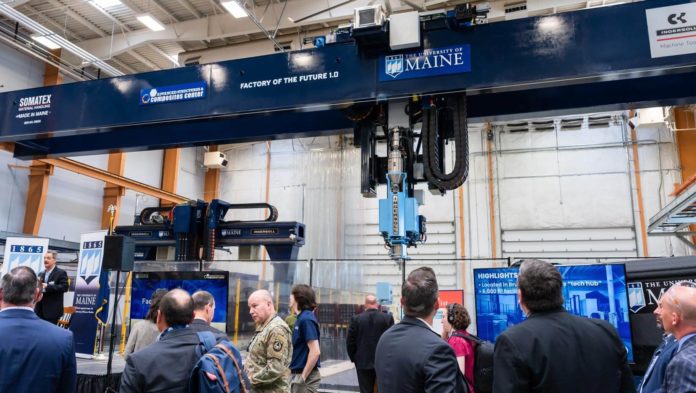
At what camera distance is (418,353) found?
2254 millimetres

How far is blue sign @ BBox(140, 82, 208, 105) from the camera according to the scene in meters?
5.71

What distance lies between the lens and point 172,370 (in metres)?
2.56

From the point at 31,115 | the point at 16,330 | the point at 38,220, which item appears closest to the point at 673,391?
the point at 16,330

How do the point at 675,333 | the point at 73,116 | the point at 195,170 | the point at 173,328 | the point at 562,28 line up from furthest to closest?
the point at 195,170, the point at 73,116, the point at 562,28, the point at 173,328, the point at 675,333

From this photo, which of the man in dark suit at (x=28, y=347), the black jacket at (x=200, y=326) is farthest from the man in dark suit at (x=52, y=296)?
the black jacket at (x=200, y=326)

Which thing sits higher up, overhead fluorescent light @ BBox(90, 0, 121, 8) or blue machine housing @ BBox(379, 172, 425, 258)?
overhead fluorescent light @ BBox(90, 0, 121, 8)

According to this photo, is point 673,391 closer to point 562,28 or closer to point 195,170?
point 562,28

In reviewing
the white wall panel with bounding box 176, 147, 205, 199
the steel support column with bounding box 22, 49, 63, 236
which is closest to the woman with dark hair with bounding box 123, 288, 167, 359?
the steel support column with bounding box 22, 49, 63, 236

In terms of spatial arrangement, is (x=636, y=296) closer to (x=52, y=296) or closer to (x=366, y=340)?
(x=366, y=340)

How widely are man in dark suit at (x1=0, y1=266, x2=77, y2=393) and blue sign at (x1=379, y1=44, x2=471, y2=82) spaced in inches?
138

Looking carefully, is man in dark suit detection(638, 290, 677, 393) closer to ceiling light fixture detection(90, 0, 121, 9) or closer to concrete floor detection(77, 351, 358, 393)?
concrete floor detection(77, 351, 358, 393)

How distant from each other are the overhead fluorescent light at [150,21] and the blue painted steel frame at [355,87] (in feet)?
19.3

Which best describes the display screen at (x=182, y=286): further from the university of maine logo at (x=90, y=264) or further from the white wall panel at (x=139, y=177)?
the white wall panel at (x=139, y=177)

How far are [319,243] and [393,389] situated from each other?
12694mm
